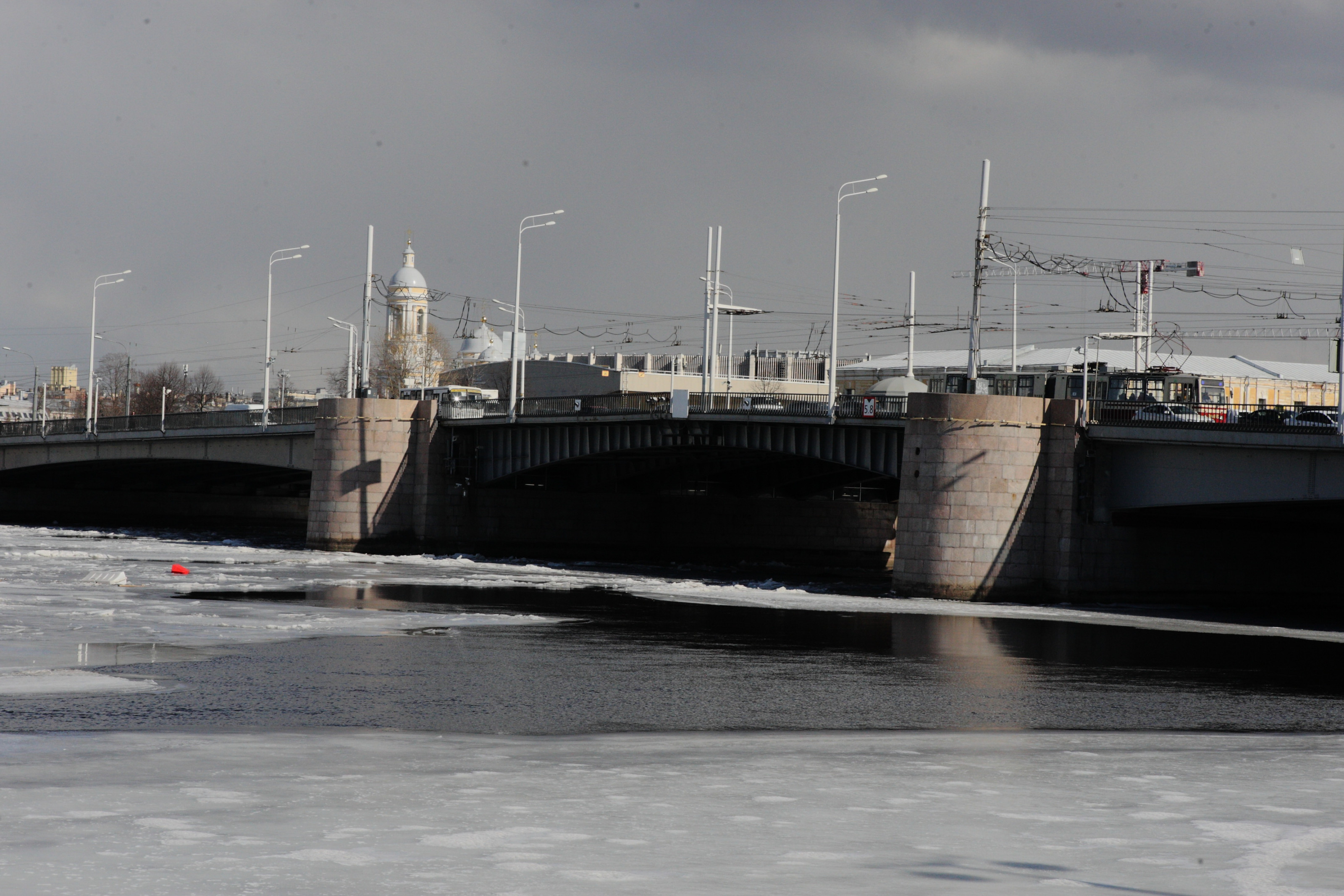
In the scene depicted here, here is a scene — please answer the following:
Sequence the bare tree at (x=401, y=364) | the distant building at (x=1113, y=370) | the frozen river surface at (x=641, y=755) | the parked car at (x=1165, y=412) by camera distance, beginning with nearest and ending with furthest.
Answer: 1. the frozen river surface at (x=641, y=755)
2. the parked car at (x=1165, y=412)
3. the distant building at (x=1113, y=370)
4. the bare tree at (x=401, y=364)

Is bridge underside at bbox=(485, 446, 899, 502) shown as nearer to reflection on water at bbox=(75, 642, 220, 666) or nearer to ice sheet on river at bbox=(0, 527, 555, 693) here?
ice sheet on river at bbox=(0, 527, 555, 693)

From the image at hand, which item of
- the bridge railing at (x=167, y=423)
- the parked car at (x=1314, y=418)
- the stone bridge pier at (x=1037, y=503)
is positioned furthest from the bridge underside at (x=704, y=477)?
the parked car at (x=1314, y=418)

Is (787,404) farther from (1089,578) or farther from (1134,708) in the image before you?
(1134,708)

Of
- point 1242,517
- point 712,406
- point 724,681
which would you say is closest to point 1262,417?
point 1242,517

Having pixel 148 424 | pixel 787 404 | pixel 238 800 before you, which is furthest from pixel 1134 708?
pixel 148 424

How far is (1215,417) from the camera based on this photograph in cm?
4056

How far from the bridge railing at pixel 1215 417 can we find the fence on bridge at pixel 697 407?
6.00m

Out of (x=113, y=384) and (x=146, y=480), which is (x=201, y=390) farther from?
(x=146, y=480)

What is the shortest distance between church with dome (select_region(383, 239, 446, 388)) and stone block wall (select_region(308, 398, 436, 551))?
5033 cm

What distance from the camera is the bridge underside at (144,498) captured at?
92.4 m

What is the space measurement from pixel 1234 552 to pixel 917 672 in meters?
24.9

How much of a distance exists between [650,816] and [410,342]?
117791 millimetres

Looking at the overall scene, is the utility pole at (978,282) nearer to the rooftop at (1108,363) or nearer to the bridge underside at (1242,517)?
the bridge underside at (1242,517)

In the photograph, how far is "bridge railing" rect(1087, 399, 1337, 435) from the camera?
36188 mm
